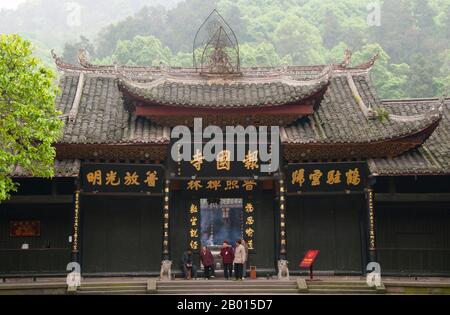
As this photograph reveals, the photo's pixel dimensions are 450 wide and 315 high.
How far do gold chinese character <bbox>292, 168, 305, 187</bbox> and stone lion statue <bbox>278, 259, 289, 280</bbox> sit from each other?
8.20 ft

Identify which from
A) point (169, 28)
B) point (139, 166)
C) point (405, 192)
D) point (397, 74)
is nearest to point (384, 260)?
point (405, 192)

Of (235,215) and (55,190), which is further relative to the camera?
(235,215)

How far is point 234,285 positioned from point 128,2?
137707 mm

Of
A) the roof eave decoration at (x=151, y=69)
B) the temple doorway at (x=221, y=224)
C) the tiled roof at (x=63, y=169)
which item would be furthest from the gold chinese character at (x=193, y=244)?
the temple doorway at (x=221, y=224)

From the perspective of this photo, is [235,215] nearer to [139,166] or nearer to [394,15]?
[139,166]

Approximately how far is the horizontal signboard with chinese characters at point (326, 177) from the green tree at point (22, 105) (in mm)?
7539

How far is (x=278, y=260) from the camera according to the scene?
18.3 m

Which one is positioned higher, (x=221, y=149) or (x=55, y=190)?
(x=221, y=149)

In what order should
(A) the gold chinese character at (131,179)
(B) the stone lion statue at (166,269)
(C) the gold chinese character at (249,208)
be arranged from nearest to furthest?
(B) the stone lion statue at (166,269)
(A) the gold chinese character at (131,179)
(C) the gold chinese character at (249,208)

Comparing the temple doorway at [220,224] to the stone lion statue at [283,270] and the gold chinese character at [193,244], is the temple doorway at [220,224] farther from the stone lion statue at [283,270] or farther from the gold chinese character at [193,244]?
the stone lion statue at [283,270]

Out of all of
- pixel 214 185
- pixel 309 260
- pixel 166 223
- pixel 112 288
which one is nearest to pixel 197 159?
pixel 214 185

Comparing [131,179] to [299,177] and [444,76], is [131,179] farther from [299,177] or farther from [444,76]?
[444,76]

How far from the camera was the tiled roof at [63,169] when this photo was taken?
54.1ft

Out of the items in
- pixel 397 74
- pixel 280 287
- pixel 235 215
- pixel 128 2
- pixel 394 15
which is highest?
pixel 128 2
